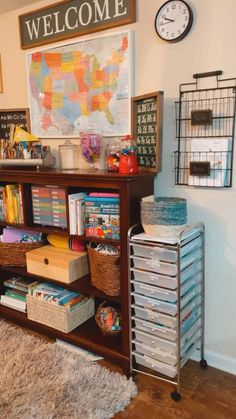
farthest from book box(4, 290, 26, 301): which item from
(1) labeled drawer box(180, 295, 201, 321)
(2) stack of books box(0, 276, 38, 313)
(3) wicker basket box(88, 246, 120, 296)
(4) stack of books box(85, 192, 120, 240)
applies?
(1) labeled drawer box(180, 295, 201, 321)

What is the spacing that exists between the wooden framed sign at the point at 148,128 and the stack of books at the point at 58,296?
93cm

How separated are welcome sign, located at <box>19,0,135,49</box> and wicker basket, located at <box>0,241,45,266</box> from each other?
1412 mm

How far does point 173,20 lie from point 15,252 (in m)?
1.76

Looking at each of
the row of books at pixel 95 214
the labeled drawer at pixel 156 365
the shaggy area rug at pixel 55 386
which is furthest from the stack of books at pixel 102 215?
the shaggy area rug at pixel 55 386

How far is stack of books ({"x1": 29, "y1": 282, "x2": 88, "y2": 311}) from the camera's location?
2110 millimetres

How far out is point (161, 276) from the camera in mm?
1651

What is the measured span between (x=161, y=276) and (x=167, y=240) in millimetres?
189

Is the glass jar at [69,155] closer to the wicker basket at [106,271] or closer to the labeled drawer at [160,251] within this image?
the wicker basket at [106,271]

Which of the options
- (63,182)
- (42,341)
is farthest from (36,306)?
(63,182)

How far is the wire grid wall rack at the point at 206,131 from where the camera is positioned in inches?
67.7

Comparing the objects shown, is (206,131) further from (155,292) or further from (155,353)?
(155,353)

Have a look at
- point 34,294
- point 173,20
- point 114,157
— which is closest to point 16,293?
point 34,294

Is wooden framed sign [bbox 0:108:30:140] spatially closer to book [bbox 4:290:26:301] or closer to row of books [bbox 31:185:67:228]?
row of books [bbox 31:185:67:228]

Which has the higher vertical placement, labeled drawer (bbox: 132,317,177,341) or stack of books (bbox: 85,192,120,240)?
stack of books (bbox: 85,192,120,240)
